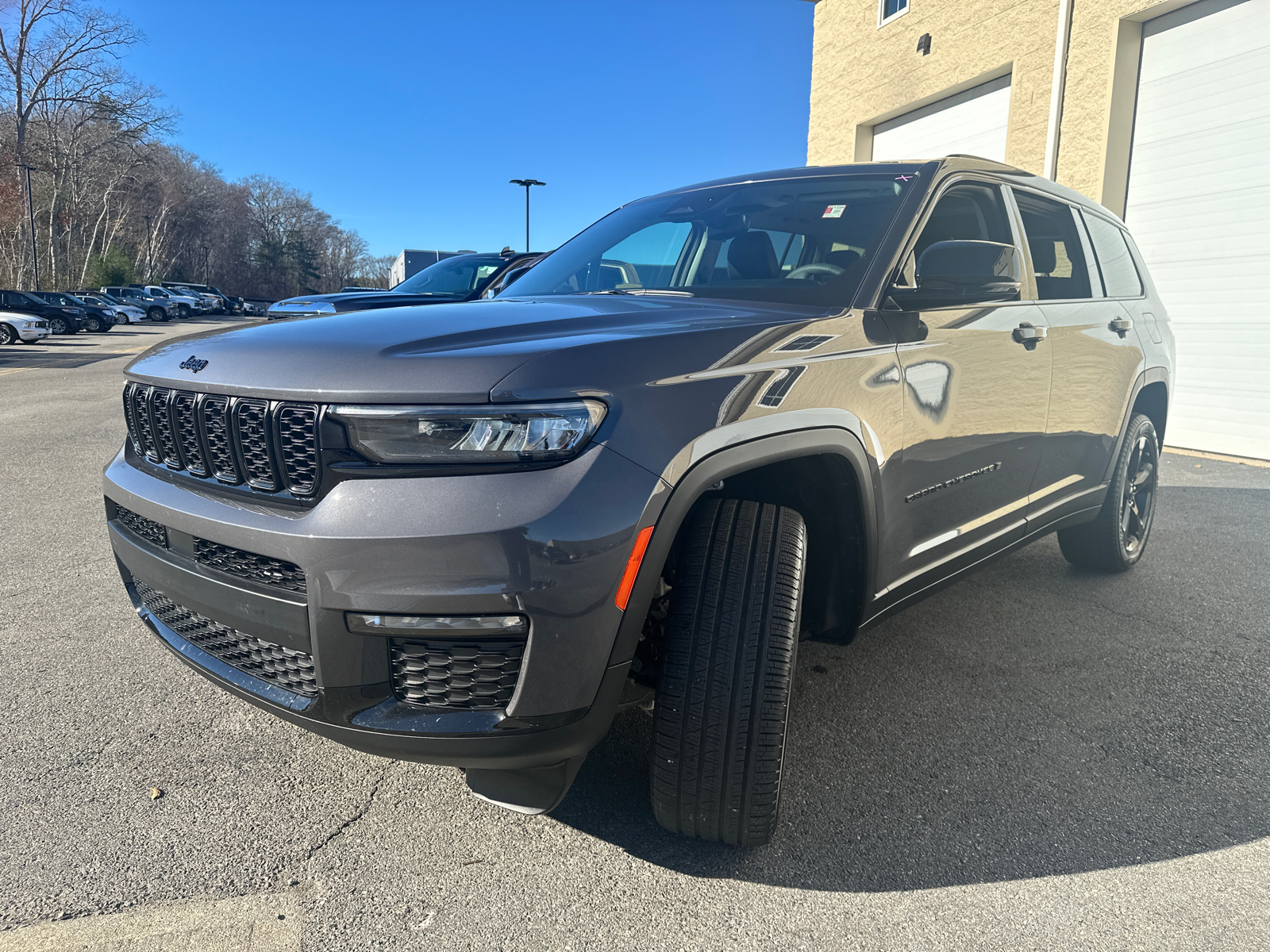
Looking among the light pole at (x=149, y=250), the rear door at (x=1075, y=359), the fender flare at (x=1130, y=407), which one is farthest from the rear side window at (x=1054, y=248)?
the light pole at (x=149, y=250)

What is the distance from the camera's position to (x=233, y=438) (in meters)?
1.84

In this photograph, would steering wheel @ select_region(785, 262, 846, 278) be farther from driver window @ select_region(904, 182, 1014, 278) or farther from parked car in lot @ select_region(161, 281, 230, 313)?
parked car in lot @ select_region(161, 281, 230, 313)

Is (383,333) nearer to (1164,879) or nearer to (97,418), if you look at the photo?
(1164,879)

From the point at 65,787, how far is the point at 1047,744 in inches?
111

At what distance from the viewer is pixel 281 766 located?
2.36m

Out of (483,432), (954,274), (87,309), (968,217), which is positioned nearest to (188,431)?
(483,432)

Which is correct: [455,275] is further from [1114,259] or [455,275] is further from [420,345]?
[420,345]

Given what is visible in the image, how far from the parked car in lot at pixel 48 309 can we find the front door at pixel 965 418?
102ft

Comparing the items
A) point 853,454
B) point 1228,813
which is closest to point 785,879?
point 853,454

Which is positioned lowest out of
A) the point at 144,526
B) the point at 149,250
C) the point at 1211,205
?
the point at 144,526

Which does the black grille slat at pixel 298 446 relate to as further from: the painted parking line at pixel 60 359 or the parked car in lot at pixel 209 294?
the parked car in lot at pixel 209 294

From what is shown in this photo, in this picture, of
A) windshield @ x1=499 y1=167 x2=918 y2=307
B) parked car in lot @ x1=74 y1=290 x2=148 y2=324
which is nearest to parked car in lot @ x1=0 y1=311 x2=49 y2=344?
parked car in lot @ x1=74 y1=290 x2=148 y2=324

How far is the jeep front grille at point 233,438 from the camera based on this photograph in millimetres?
1725

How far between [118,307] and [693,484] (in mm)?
47723
